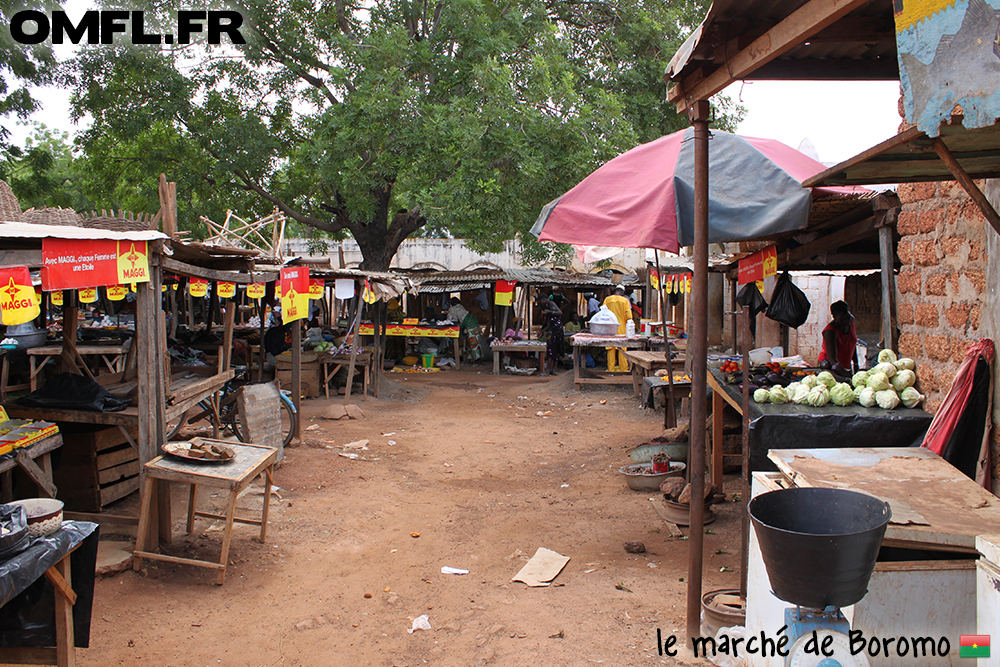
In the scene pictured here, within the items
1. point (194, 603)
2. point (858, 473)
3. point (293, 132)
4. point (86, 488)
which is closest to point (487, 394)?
point (293, 132)

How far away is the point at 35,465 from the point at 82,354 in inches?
262

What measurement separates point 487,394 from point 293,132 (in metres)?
7.73

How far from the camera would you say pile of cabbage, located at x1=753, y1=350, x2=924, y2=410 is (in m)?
4.48

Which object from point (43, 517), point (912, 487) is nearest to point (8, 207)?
point (43, 517)

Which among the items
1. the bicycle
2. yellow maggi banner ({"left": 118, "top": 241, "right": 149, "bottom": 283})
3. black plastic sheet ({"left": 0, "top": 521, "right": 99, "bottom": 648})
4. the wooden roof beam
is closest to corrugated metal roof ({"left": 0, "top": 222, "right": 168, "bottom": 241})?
yellow maggi banner ({"left": 118, "top": 241, "right": 149, "bottom": 283})

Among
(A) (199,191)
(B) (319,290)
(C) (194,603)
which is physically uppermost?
(A) (199,191)

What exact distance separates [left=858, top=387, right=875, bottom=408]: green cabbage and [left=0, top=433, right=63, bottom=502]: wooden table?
6036mm

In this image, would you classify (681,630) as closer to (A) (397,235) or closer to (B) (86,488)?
(B) (86,488)

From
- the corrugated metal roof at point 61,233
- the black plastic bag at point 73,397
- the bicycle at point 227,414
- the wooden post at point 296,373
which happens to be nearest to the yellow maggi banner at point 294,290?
the wooden post at point 296,373

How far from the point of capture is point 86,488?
6055 millimetres

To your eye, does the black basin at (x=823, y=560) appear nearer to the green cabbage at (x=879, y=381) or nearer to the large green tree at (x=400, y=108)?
the green cabbage at (x=879, y=381)

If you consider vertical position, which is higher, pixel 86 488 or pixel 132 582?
pixel 86 488

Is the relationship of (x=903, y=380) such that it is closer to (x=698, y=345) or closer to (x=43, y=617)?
(x=698, y=345)

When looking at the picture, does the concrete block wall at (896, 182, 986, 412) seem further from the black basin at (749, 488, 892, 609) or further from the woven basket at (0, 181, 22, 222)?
the woven basket at (0, 181, 22, 222)
